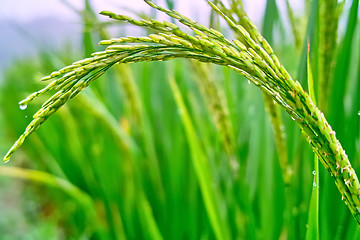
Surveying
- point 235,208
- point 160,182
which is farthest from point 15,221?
point 235,208

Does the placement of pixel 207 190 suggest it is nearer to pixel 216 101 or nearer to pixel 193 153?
pixel 193 153

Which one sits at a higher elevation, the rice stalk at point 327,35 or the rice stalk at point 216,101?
the rice stalk at point 327,35

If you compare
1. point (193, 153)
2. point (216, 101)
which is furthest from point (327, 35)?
point (193, 153)

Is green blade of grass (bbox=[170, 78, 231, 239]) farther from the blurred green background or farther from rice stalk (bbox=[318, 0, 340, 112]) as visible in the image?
rice stalk (bbox=[318, 0, 340, 112])

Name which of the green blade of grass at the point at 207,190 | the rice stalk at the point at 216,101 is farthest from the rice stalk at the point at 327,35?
the green blade of grass at the point at 207,190

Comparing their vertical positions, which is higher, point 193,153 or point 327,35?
point 327,35

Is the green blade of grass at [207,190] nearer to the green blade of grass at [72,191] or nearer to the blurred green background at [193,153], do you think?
the blurred green background at [193,153]

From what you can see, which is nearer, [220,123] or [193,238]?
[220,123]

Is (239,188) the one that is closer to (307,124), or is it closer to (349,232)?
(349,232)
